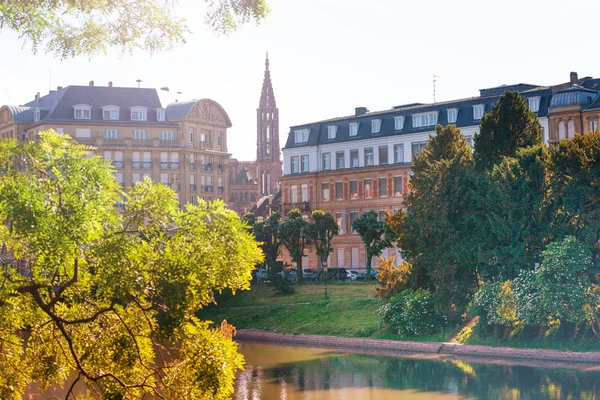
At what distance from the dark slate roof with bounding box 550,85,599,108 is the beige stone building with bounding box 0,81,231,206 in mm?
44088

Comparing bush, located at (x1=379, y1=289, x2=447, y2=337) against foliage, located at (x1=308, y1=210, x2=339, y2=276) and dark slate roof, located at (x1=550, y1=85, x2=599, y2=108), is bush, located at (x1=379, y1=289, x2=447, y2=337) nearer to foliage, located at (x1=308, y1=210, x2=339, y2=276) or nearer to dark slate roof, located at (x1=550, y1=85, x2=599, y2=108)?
foliage, located at (x1=308, y1=210, x2=339, y2=276)

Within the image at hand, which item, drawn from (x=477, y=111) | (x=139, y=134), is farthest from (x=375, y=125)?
(x=139, y=134)

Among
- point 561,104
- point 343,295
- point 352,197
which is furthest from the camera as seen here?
point 352,197

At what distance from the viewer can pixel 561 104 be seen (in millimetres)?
77000

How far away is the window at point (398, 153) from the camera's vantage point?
88875 mm

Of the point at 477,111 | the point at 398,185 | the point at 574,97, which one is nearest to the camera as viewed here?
the point at 574,97

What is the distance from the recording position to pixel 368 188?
3632 inches

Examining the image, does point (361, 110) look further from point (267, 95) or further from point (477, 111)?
point (267, 95)

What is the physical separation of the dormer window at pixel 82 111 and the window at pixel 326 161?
26350 millimetres

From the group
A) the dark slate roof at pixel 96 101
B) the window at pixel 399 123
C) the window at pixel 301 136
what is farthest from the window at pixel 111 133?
the window at pixel 399 123

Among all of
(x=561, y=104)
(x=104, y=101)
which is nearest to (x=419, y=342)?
(x=561, y=104)

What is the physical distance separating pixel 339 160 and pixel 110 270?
7870 centimetres

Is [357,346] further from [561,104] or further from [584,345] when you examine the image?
[561,104]

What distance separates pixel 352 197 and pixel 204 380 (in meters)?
76.6
